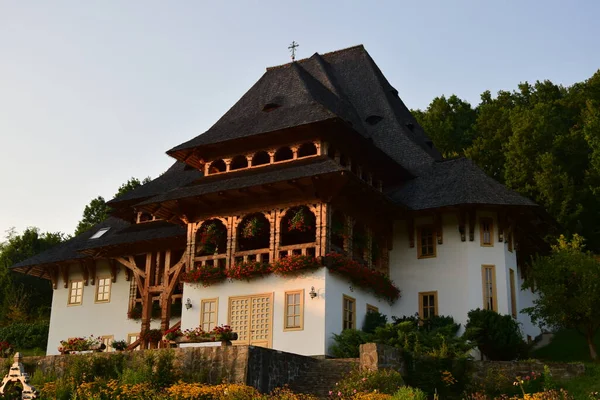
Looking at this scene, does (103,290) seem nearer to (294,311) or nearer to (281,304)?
(281,304)

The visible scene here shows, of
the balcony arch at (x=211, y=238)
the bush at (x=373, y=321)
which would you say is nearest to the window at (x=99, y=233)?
the balcony arch at (x=211, y=238)

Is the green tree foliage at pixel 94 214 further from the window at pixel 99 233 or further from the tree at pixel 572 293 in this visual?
the tree at pixel 572 293

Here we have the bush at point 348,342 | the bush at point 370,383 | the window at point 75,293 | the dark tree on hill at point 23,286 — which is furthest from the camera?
the dark tree on hill at point 23,286

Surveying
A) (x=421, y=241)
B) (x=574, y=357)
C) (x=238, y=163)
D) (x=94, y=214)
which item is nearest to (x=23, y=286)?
(x=94, y=214)

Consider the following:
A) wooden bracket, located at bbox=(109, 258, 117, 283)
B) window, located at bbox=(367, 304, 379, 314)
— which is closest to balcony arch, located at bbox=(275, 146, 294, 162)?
window, located at bbox=(367, 304, 379, 314)

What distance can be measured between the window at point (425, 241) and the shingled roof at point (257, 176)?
5.18m

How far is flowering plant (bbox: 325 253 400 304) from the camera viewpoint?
2434cm

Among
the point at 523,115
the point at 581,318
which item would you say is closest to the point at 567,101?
the point at 523,115

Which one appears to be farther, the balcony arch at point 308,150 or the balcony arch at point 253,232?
the balcony arch at point 308,150

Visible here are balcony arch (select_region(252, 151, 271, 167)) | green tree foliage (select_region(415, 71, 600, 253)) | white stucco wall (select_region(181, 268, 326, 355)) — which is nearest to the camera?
white stucco wall (select_region(181, 268, 326, 355))

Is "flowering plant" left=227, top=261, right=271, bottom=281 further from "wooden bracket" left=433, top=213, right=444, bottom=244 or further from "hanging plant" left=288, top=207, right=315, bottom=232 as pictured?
"wooden bracket" left=433, top=213, right=444, bottom=244

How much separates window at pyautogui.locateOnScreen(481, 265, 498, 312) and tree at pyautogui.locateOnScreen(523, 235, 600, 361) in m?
1.55

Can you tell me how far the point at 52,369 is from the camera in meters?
20.8

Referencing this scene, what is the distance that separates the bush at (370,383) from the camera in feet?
58.3
